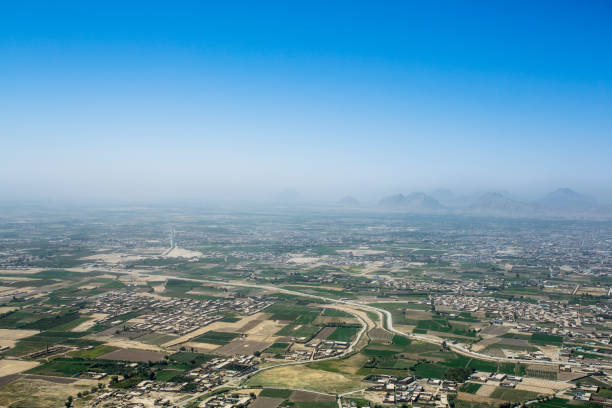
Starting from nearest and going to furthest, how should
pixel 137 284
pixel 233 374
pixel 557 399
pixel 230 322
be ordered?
pixel 557 399 < pixel 233 374 < pixel 230 322 < pixel 137 284

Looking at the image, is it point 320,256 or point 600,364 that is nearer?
point 600,364

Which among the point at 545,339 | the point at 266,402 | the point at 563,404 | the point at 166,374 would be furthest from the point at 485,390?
the point at 166,374

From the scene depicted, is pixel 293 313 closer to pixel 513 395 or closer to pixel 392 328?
pixel 392 328

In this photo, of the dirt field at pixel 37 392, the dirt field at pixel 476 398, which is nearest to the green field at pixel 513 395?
the dirt field at pixel 476 398

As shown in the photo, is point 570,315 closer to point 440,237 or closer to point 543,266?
point 543,266

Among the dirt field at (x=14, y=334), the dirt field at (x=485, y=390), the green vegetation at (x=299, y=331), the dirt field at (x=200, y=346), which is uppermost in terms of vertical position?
the dirt field at (x=485, y=390)

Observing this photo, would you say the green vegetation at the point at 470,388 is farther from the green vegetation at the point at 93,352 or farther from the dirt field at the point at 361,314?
the green vegetation at the point at 93,352

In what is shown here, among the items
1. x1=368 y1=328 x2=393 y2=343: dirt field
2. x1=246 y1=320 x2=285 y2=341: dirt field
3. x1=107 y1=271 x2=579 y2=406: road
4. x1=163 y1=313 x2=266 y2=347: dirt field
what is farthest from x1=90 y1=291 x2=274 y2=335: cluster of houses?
x1=368 y1=328 x2=393 y2=343: dirt field

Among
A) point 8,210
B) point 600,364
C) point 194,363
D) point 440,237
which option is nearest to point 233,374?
point 194,363
